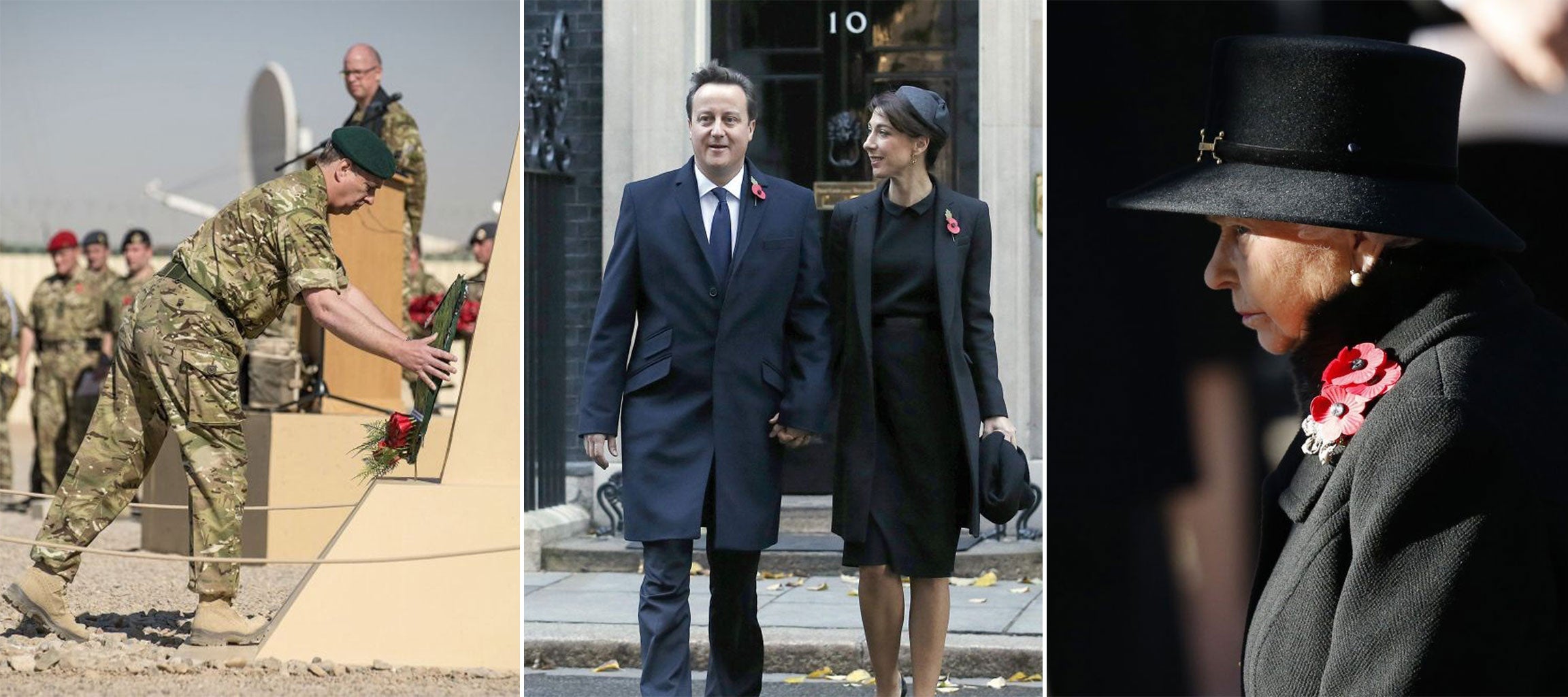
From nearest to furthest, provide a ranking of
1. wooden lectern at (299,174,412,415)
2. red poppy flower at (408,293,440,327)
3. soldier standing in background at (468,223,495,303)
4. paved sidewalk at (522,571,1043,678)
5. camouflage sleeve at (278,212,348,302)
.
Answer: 1. paved sidewalk at (522,571,1043,678)
2. camouflage sleeve at (278,212,348,302)
3. wooden lectern at (299,174,412,415)
4. red poppy flower at (408,293,440,327)
5. soldier standing in background at (468,223,495,303)

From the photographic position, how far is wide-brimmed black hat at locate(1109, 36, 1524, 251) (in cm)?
223

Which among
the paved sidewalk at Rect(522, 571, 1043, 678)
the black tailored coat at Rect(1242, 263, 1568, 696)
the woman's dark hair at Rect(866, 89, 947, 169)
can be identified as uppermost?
the woman's dark hair at Rect(866, 89, 947, 169)

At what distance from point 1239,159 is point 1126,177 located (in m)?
1.24

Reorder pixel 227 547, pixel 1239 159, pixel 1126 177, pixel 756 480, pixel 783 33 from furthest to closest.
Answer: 1. pixel 227 547
2. pixel 756 480
3. pixel 783 33
4. pixel 1126 177
5. pixel 1239 159

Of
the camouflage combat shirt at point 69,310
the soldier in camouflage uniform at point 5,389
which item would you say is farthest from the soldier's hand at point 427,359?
the soldier in camouflage uniform at point 5,389

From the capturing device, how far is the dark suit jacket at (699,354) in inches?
184

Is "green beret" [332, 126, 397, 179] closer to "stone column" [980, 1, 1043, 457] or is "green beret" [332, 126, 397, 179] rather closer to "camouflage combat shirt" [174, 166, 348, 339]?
"camouflage combat shirt" [174, 166, 348, 339]

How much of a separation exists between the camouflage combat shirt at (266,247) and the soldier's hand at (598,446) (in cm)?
163

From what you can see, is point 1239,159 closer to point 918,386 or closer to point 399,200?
point 918,386

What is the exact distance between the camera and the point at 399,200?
8773 millimetres

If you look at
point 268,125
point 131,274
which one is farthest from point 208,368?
point 268,125

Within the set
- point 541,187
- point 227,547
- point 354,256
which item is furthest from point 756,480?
point 354,256

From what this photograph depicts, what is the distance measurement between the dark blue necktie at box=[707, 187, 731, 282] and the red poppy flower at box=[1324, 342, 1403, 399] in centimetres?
255

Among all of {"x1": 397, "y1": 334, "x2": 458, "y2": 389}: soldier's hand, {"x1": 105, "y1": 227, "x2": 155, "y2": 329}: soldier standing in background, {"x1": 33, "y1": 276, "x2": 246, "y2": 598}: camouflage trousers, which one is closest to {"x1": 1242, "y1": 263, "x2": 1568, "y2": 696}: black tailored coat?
{"x1": 397, "y1": 334, "x2": 458, "y2": 389}: soldier's hand
